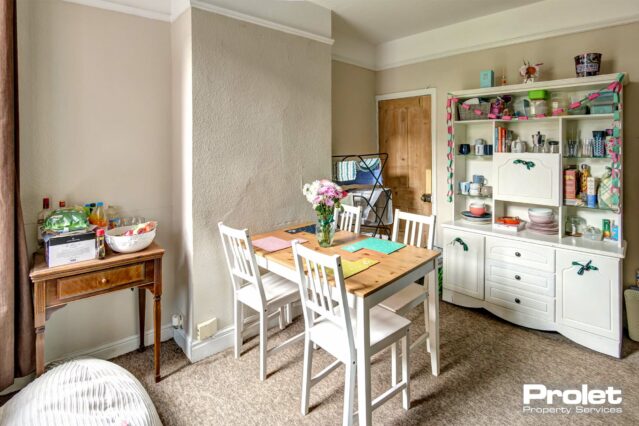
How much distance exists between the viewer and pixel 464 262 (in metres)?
3.21

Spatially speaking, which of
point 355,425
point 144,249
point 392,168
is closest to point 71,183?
point 144,249

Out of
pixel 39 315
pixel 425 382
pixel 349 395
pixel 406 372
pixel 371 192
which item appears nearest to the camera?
pixel 349 395

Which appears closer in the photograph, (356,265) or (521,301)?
(356,265)

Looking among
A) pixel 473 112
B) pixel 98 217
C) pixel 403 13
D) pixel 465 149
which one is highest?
pixel 403 13

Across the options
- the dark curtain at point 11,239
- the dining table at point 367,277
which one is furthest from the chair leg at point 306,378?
the dark curtain at point 11,239

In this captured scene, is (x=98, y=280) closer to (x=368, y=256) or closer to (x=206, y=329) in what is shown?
(x=206, y=329)

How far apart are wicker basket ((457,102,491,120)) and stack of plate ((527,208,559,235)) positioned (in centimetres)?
94

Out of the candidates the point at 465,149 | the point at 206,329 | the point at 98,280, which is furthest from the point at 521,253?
the point at 98,280

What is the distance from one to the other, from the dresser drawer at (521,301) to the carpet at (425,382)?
16 cm

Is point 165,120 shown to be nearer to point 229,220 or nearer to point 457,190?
point 229,220

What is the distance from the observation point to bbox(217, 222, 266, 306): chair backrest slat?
217cm

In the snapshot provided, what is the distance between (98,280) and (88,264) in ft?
0.36

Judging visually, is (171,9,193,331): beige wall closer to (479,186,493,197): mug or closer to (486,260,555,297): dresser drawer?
(486,260,555,297): dresser drawer

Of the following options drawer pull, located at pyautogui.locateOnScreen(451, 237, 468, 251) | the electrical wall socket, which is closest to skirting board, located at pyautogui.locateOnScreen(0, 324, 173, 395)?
the electrical wall socket
